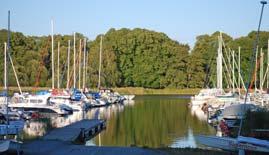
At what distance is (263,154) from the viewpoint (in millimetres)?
18188

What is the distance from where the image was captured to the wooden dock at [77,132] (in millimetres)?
24641

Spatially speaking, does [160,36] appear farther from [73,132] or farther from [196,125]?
[73,132]

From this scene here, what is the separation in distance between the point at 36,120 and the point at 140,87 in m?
61.1

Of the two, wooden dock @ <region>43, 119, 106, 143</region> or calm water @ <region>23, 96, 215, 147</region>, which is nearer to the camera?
wooden dock @ <region>43, 119, 106, 143</region>

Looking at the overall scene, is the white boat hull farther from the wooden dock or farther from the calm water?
the wooden dock

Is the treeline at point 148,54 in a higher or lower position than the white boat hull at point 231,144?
higher

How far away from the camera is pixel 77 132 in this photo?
27.5 m

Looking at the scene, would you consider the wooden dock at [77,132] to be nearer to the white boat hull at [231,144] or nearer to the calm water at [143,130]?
the calm water at [143,130]

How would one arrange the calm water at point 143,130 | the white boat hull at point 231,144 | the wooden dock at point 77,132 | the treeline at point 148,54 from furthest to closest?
the treeline at point 148,54
the calm water at point 143,130
the wooden dock at point 77,132
the white boat hull at point 231,144

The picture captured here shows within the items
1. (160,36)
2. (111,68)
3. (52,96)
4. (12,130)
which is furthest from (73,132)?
(160,36)

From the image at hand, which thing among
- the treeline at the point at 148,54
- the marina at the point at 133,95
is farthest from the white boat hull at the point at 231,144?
the treeline at the point at 148,54

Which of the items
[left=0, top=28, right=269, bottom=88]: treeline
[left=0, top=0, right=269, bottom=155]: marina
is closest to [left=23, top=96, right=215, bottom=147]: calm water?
[left=0, top=0, right=269, bottom=155]: marina

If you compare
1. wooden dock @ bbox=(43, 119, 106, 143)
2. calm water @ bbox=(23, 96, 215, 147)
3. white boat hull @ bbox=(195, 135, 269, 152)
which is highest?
white boat hull @ bbox=(195, 135, 269, 152)

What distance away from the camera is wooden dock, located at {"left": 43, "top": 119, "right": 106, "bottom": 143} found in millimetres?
24641
